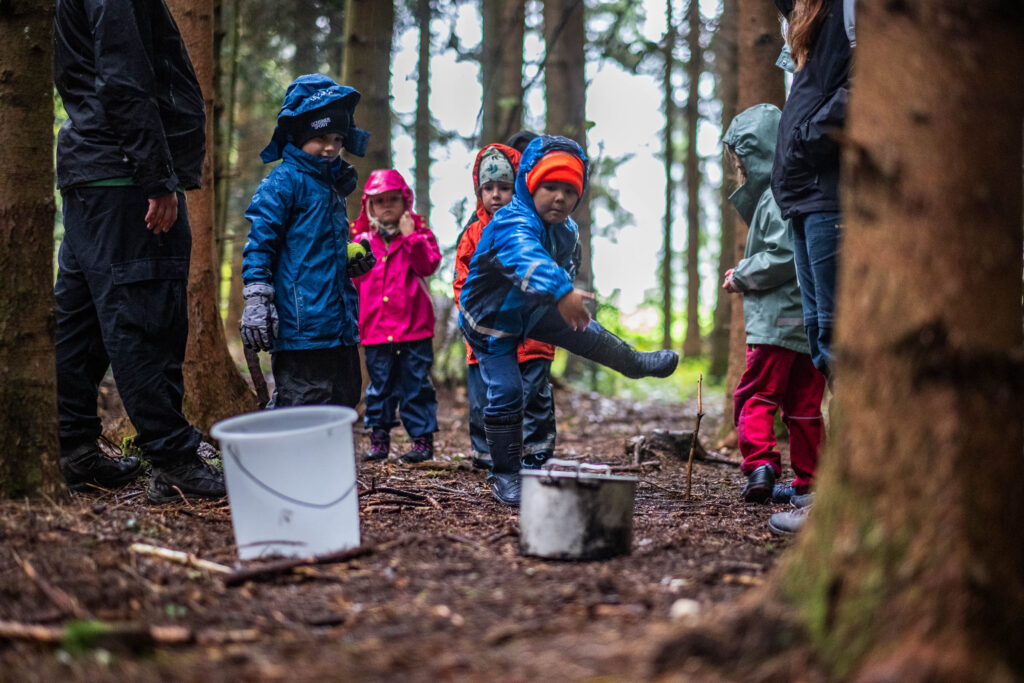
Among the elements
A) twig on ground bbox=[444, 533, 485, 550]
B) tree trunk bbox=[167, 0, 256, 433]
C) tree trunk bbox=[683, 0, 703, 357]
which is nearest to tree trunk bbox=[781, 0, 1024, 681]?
twig on ground bbox=[444, 533, 485, 550]

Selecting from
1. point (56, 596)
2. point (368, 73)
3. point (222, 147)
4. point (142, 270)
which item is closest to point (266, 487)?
point (56, 596)

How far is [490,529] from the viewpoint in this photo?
12.0ft

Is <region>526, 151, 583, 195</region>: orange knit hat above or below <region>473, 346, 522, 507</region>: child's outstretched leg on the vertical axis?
above

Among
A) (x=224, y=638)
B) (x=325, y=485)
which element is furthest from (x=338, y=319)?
(x=224, y=638)

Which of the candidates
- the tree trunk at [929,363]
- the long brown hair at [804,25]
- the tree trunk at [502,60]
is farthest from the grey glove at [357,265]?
the tree trunk at [502,60]

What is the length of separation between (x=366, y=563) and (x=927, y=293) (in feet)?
6.46

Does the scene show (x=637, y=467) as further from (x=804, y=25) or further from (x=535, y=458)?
(x=804, y=25)

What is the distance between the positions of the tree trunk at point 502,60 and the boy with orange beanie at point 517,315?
641 centimetres

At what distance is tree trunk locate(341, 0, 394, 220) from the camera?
7734mm

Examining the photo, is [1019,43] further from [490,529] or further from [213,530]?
[213,530]

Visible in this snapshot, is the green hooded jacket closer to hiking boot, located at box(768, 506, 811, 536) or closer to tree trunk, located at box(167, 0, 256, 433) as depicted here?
hiking boot, located at box(768, 506, 811, 536)

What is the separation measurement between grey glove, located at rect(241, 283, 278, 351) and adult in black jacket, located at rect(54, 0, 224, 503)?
0.42 m

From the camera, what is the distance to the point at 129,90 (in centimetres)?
372

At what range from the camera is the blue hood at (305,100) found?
4.88 m
